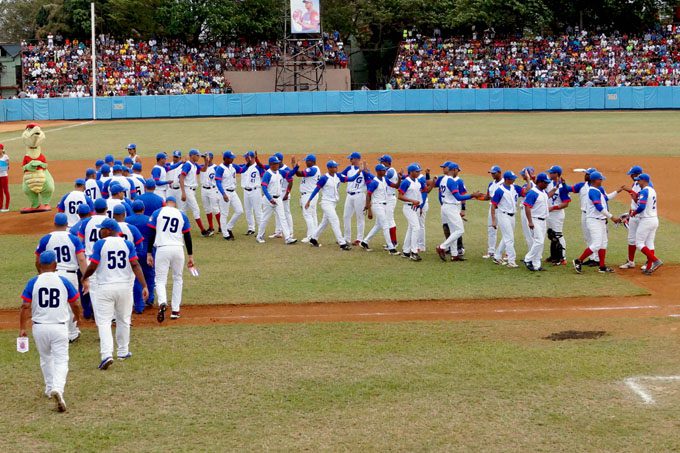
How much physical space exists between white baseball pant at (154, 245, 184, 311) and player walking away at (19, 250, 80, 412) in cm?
311

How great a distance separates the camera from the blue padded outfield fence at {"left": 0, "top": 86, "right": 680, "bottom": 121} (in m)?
51.1

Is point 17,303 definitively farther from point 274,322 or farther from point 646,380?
point 646,380

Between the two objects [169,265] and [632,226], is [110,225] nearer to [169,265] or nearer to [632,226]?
[169,265]

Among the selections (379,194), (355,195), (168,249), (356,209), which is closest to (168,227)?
(168,249)

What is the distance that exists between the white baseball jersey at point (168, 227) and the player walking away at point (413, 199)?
5.43m

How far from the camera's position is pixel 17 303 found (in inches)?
527

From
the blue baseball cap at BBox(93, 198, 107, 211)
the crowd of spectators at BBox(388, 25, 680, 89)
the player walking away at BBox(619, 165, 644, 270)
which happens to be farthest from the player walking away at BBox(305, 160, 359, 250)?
the crowd of spectators at BBox(388, 25, 680, 89)

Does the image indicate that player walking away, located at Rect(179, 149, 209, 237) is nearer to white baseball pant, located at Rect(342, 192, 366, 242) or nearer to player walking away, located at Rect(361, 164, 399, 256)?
white baseball pant, located at Rect(342, 192, 366, 242)

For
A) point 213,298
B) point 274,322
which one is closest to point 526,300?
point 274,322

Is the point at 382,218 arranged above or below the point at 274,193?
below

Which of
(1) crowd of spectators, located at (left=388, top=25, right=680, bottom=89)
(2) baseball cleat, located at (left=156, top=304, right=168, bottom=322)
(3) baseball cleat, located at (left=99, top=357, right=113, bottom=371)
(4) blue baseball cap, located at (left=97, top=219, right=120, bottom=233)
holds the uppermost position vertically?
(1) crowd of spectators, located at (left=388, top=25, right=680, bottom=89)

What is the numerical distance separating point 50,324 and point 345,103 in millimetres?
46094

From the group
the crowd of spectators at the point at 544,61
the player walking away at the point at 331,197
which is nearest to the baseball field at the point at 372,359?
the player walking away at the point at 331,197

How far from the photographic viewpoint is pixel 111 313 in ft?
33.4
